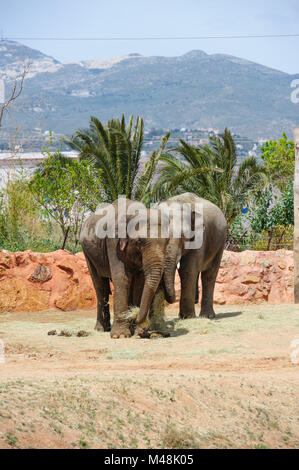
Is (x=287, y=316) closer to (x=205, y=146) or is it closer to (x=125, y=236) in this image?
(x=125, y=236)

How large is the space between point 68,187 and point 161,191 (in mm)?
2655

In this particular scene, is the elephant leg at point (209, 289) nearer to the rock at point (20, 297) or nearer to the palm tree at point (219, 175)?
the rock at point (20, 297)

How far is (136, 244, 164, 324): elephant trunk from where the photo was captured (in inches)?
414

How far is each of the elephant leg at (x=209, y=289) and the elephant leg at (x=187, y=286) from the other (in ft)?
3.63

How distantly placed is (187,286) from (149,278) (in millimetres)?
1807

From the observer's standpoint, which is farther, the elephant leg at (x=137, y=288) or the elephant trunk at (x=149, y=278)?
the elephant leg at (x=137, y=288)

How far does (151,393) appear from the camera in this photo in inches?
284

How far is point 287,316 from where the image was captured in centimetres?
1271

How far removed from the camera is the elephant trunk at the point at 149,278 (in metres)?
10.5

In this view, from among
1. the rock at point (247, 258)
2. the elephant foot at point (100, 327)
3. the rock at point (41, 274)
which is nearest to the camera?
the elephant foot at point (100, 327)

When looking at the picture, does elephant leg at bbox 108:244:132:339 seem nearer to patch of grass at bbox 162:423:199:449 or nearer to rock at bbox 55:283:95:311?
rock at bbox 55:283:95:311

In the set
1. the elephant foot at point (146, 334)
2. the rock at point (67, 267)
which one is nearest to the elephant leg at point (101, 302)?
the elephant foot at point (146, 334)

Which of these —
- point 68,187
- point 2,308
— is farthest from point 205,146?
point 2,308

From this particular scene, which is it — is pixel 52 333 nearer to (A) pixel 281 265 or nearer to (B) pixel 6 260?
(B) pixel 6 260
